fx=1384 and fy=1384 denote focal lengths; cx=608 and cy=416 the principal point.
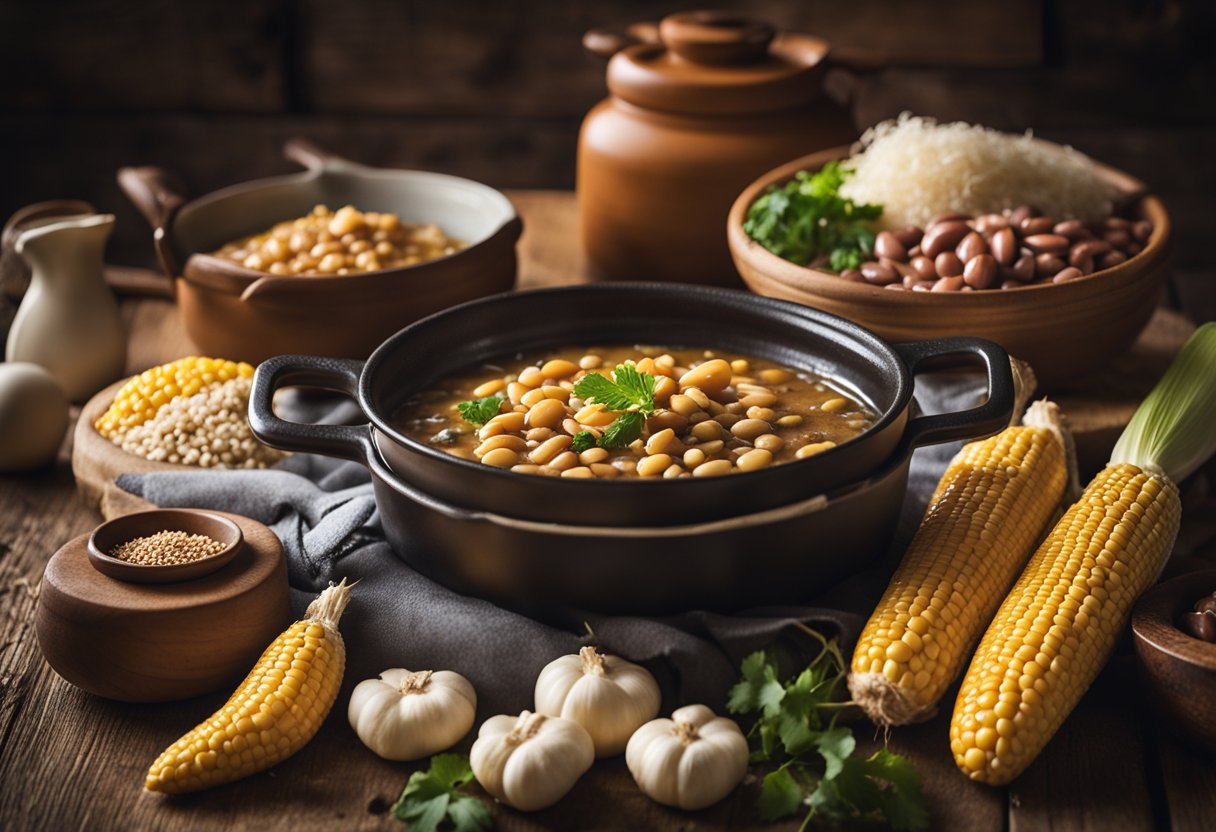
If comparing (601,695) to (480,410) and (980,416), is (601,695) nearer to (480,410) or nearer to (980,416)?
(480,410)

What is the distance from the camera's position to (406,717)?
2.04 metres

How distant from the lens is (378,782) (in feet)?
6.64

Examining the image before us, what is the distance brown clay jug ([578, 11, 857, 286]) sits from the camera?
137 inches

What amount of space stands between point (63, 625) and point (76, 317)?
1.36 metres

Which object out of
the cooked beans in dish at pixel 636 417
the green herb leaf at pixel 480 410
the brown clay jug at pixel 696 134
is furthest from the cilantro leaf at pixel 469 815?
the brown clay jug at pixel 696 134

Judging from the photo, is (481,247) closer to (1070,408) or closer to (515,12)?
(1070,408)

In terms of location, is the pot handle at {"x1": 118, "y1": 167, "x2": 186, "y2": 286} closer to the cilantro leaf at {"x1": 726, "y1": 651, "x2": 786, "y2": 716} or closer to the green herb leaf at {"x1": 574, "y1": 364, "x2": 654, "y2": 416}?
the green herb leaf at {"x1": 574, "y1": 364, "x2": 654, "y2": 416}

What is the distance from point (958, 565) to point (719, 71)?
1.75m

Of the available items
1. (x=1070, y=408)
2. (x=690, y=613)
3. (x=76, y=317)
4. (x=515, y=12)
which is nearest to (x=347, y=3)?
(x=515, y=12)

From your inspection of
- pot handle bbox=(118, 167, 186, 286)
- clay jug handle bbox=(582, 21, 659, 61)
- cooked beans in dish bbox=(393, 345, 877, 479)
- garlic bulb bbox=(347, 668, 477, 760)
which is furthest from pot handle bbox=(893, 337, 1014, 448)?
pot handle bbox=(118, 167, 186, 286)

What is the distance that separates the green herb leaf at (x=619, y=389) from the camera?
2.36m

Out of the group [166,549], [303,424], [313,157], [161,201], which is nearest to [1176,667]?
[303,424]

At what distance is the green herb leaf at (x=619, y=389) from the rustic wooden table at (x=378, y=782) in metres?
0.57

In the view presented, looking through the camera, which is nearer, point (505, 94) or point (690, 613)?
point (690, 613)
